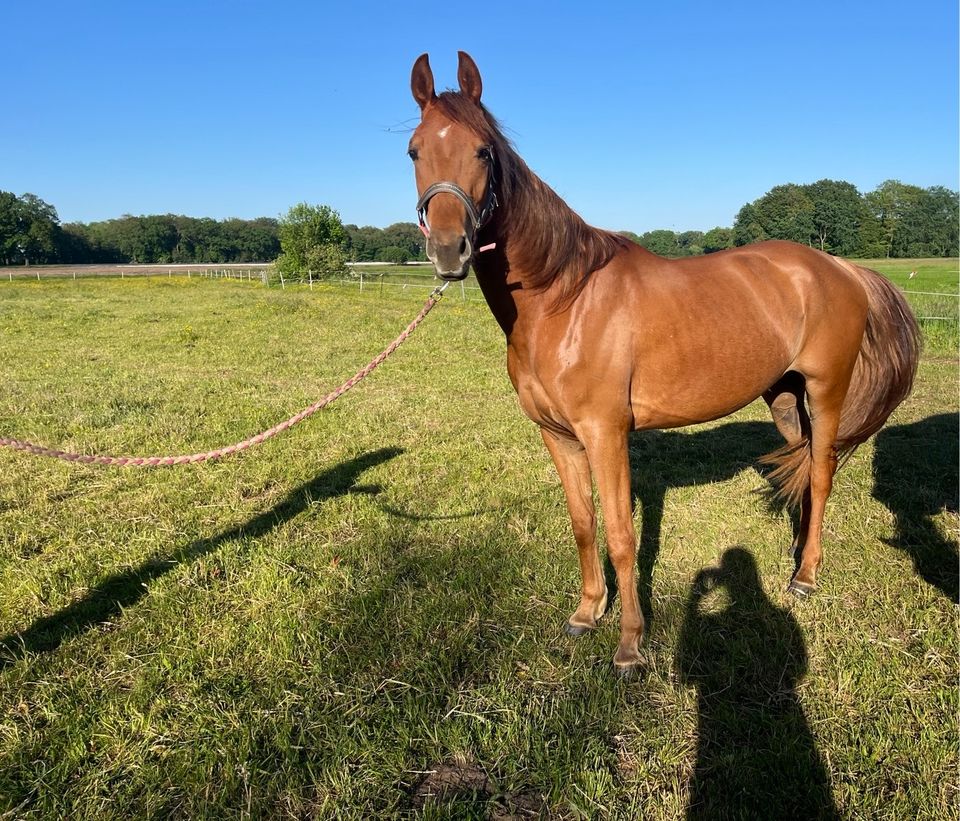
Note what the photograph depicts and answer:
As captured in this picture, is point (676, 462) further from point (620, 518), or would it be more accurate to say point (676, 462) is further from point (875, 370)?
point (620, 518)

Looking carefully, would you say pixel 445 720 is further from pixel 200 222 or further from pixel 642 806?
pixel 200 222

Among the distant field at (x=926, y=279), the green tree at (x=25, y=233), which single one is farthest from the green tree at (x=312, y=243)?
the green tree at (x=25, y=233)

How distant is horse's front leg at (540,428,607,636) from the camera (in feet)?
10.3

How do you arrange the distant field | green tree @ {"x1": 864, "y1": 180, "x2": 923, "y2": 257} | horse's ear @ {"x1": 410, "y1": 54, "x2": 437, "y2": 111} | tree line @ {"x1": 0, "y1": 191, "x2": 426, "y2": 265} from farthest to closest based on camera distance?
tree line @ {"x1": 0, "y1": 191, "x2": 426, "y2": 265} → green tree @ {"x1": 864, "y1": 180, "x2": 923, "y2": 257} → the distant field → horse's ear @ {"x1": 410, "y1": 54, "x2": 437, "y2": 111}

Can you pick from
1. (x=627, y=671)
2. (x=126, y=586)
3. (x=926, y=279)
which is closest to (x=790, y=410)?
(x=627, y=671)

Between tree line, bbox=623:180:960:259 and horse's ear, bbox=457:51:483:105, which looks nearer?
horse's ear, bbox=457:51:483:105

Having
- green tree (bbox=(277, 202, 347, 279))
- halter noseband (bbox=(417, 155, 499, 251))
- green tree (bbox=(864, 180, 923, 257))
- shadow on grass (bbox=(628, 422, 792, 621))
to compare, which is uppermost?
green tree (bbox=(864, 180, 923, 257))

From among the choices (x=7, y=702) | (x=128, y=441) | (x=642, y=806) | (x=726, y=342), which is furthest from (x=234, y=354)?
(x=642, y=806)

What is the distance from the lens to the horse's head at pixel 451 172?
2.13 metres

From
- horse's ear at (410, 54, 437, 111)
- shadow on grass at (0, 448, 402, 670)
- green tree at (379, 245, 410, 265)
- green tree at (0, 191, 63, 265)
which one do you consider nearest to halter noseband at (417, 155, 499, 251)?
horse's ear at (410, 54, 437, 111)

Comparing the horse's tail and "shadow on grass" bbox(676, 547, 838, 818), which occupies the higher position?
the horse's tail

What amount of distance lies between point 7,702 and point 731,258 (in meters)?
4.32

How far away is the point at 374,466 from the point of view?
17.7 feet

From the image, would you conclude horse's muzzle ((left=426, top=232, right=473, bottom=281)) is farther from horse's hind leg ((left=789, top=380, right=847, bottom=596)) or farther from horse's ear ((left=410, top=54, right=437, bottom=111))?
horse's hind leg ((left=789, top=380, right=847, bottom=596))
